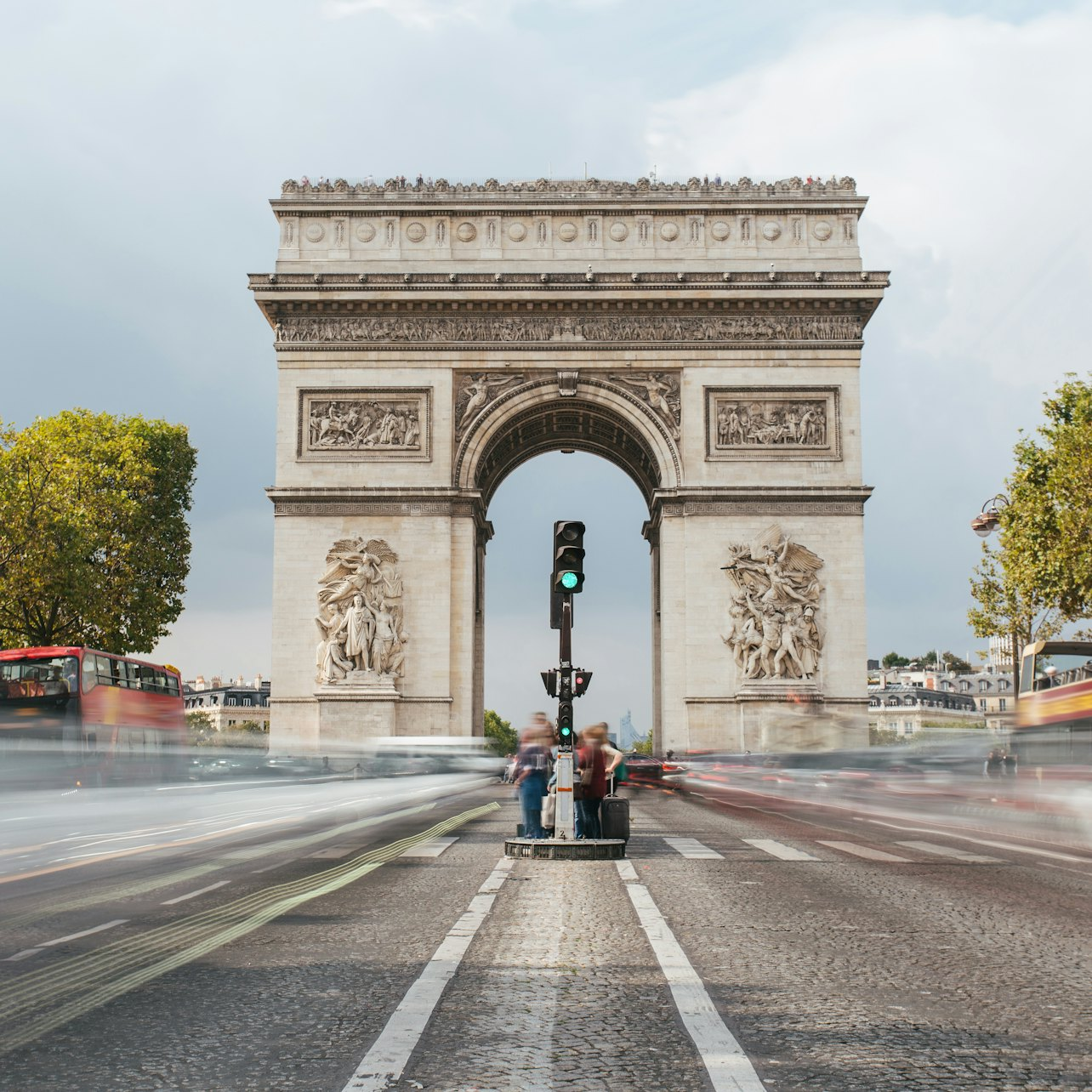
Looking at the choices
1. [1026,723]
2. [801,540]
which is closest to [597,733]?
[1026,723]

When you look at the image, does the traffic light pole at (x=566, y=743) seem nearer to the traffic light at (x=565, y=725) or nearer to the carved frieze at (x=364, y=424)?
the traffic light at (x=565, y=725)

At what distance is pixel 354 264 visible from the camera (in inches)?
1559

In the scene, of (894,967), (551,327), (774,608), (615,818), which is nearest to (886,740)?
(774,608)

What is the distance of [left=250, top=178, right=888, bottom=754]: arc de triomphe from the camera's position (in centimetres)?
3791

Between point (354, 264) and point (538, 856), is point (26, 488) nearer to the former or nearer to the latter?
point (354, 264)

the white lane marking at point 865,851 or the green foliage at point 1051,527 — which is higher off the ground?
the green foliage at point 1051,527

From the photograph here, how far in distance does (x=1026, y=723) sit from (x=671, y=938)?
18621 mm

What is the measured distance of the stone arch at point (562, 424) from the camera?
3919cm

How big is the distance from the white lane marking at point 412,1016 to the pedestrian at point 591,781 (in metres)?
6.43

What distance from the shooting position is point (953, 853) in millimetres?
15211

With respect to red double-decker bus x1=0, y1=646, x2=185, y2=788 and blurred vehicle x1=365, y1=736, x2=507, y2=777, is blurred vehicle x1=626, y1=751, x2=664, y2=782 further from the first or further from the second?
red double-decker bus x1=0, y1=646, x2=185, y2=788

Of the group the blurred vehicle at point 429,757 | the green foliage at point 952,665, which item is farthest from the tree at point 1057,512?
the green foliage at point 952,665

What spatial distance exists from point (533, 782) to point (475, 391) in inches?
975

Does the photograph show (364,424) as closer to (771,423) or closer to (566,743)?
(771,423)
